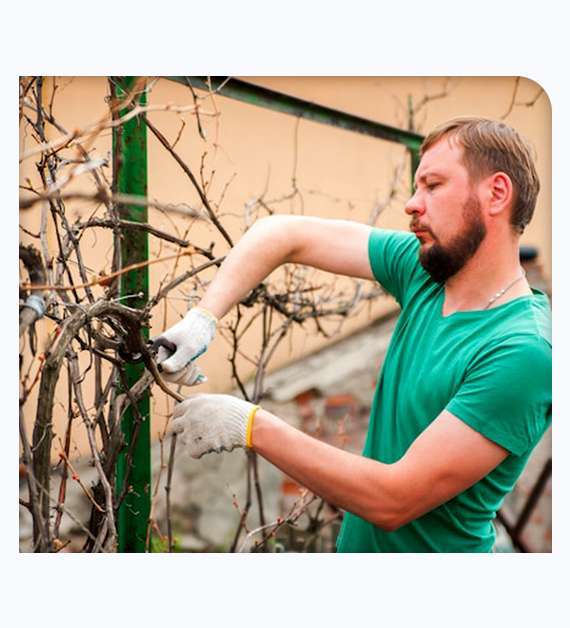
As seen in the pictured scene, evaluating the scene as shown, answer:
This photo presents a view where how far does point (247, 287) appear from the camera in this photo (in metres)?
1.89

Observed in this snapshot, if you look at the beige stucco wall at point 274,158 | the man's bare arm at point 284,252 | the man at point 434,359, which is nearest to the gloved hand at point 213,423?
the man at point 434,359

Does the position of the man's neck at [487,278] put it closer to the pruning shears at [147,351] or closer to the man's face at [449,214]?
the man's face at [449,214]

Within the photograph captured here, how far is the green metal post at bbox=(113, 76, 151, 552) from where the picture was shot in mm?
1926

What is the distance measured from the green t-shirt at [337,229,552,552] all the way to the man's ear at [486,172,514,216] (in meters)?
0.20

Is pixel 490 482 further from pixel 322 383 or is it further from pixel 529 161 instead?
pixel 322 383

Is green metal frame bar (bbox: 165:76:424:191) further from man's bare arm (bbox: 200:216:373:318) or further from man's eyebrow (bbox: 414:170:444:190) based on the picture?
man's eyebrow (bbox: 414:170:444:190)

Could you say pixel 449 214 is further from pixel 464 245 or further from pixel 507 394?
pixel 507 394

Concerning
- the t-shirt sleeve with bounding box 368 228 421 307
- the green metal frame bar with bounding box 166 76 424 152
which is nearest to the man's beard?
the t-shirt sleeve with bounding box 368 228 421 307

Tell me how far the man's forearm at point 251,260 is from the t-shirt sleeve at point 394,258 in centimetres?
21

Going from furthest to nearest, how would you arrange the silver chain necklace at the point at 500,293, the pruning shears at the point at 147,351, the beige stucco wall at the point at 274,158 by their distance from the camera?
1. the beige stucco wall at the point at 274,158
2. the silver chain necklace at the point at 500,293
3. the pruning shears at the point at 147,351

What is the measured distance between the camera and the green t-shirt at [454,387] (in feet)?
5.34

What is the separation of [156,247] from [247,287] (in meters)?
→ 0.52

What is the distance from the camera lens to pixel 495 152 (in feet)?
5.89
